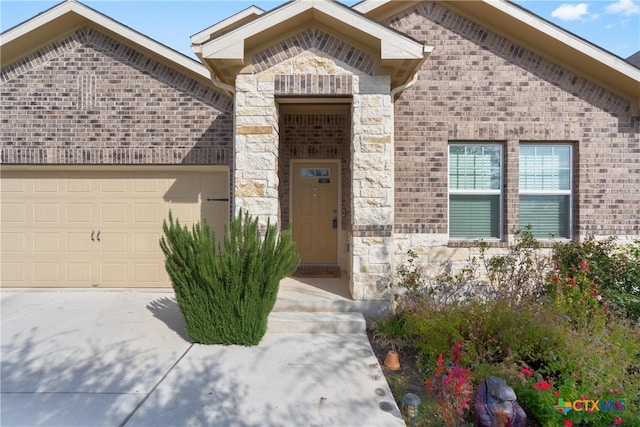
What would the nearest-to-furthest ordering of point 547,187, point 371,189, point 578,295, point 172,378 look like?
1. point 172,378
2. point 578,295
3. point 371,189
4. point 547,187

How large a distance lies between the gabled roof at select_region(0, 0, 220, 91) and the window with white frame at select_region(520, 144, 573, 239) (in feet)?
19.0

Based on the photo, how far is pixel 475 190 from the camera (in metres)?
5.75

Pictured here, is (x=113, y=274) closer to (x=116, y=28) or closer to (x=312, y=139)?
(x=116, y=28)

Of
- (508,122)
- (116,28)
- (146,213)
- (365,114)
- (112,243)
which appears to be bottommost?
(112,243)

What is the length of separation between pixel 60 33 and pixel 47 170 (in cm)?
254

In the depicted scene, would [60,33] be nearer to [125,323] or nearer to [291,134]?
[291,134]

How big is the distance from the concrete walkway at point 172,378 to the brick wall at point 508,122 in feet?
9.46

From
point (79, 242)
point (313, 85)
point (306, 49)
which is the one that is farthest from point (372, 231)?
point (79, 242)

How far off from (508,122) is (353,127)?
9.37ft

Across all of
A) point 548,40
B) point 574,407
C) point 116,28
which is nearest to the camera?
point 574,407

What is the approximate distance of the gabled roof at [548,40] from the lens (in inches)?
209

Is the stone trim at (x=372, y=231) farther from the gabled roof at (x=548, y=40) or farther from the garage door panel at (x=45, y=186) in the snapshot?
the garage door panel at (x=45, y=186)

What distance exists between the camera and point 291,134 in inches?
265

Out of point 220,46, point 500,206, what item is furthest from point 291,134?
point 500,206
